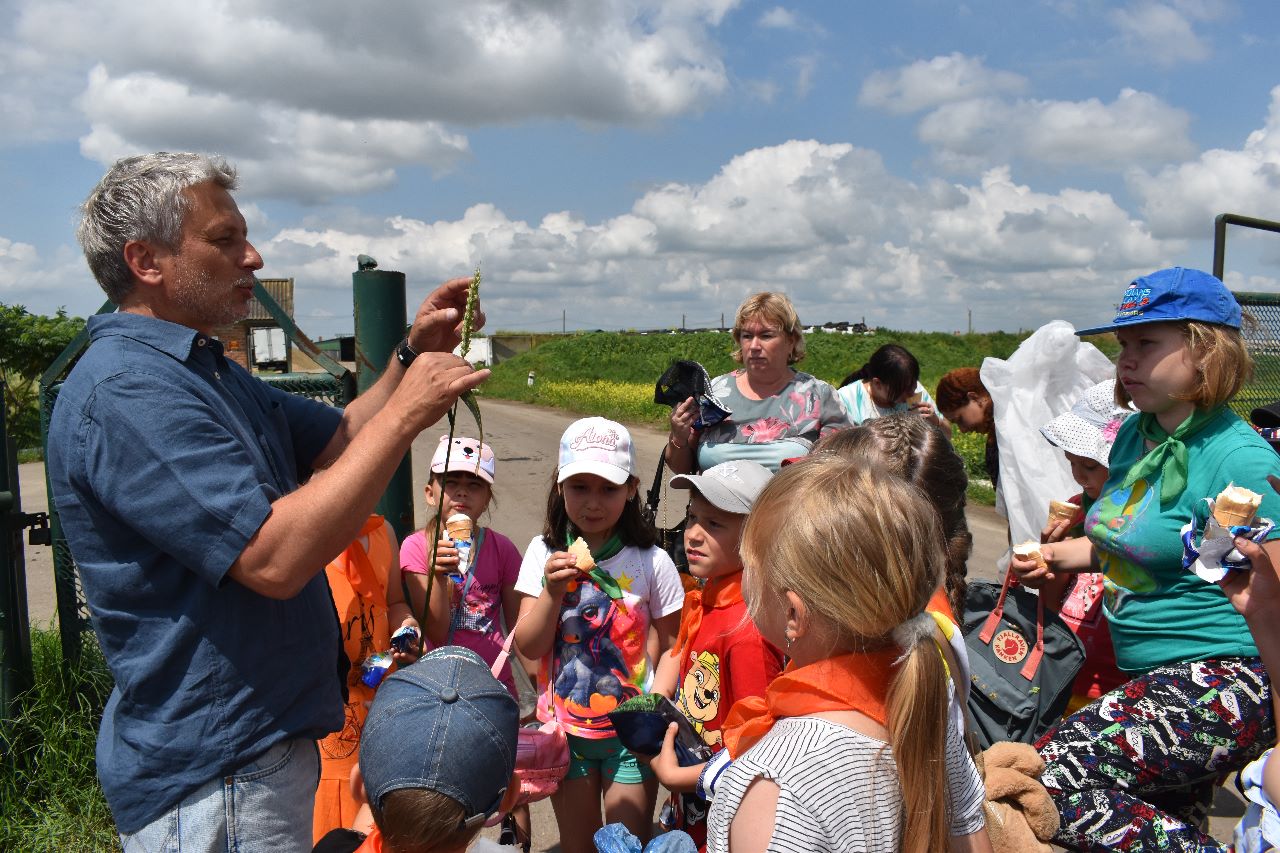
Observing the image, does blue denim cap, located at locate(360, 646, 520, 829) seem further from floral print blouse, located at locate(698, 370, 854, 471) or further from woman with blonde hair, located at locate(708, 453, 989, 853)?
floral print blouse, located at locate(698, 370, 854, 471)

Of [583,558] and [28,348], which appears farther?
[28,348]

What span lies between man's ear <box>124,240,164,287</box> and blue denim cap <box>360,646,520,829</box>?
1035mm

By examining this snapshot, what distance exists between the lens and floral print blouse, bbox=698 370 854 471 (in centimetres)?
402

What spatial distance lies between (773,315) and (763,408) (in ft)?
1.45

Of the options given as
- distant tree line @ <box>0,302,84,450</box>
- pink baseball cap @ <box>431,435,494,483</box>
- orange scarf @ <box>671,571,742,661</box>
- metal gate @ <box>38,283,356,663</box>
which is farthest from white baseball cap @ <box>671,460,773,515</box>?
distant tree line @ <box>0,302,84,450</box>

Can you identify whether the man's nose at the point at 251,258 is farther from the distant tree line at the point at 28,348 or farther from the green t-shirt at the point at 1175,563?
the distant tree line at the point at 28,348

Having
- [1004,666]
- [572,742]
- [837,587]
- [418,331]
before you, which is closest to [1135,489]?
[1004,666]

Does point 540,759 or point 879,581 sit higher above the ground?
point 879,581

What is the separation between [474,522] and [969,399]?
12.6ft

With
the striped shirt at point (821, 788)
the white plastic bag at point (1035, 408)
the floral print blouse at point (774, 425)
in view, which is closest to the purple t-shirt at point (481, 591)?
the floral print blouse at point (774, 425)

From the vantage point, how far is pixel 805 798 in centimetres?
155

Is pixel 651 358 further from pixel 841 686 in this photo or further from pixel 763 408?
pixel 841 686

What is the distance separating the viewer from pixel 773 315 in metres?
4.30

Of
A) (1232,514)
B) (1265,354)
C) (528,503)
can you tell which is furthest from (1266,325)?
(528,503)
